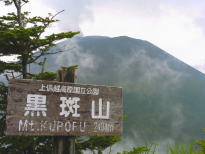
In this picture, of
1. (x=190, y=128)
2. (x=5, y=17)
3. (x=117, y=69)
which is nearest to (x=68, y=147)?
(x=5, y=17)

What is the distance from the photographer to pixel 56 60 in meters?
181

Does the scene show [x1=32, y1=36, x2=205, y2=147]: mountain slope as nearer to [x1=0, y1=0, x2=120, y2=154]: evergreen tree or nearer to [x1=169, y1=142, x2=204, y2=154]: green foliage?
[x1=0, y1=0, x2=120, y2=154]: evergreen tree

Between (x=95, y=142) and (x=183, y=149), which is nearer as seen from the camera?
(x=183, y=149)

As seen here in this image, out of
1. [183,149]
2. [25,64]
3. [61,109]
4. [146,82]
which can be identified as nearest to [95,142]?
[25,64]

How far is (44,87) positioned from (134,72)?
168 metres

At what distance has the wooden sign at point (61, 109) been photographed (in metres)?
3.58

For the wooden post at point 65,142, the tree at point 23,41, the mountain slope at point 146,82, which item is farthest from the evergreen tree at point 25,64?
the mountain slope at point 146,82

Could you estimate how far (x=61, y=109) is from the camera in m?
3.78

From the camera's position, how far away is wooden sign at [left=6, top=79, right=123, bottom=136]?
11.7 ft

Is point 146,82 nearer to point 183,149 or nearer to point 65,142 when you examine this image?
point 65,142

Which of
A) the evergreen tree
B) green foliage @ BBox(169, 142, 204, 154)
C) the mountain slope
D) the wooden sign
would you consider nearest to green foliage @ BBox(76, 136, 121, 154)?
the evergreen tree

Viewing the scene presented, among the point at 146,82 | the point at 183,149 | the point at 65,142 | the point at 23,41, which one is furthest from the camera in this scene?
the point at 146,82

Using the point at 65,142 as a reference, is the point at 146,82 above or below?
above

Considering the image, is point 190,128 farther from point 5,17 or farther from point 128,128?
point 5,17
